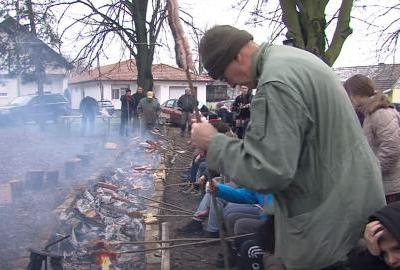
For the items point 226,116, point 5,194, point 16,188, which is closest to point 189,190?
point 16,188

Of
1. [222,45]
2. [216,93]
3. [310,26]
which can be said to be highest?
[310,26]

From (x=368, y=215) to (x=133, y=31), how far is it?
2070cm

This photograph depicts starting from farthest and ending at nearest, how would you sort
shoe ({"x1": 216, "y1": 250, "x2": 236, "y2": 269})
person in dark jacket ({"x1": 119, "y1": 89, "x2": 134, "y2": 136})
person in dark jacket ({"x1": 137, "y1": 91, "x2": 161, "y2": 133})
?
person in dark jacket ({"x1": 119, "y1": 89, "x2": 134, "y2": 136}), person in dark jacket ({"x1": 137, "y1": 91, "x2": 161, "y2": 133}), shoe ({"x1": 216, "y1": 250, "x2": 236, "y2": 269})

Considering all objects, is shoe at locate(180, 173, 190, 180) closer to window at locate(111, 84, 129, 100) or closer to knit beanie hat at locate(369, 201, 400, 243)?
knit beanie hat at locate(369, 201, 400, 243)

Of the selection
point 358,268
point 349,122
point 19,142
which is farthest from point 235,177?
point 19,142

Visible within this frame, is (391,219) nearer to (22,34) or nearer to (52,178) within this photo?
(52,178)

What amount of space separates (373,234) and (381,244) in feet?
0.20

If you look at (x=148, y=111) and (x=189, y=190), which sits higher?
(x=148, y=111)

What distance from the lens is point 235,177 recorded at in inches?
69.7

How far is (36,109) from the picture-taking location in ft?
72.8

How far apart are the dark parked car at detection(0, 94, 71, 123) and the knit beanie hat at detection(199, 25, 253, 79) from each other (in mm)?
20777

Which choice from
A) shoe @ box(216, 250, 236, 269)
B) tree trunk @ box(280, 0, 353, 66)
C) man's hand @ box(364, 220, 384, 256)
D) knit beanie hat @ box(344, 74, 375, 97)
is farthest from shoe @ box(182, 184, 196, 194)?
man's hand @ box(364, 220, 384, 256)

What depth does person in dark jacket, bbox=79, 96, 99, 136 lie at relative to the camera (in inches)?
707

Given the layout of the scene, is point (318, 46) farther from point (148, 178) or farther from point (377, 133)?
point (377, 133)
